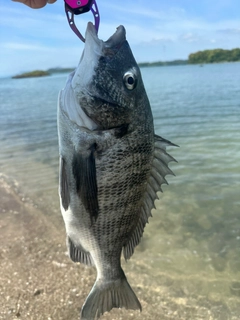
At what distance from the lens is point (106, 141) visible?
2.15m

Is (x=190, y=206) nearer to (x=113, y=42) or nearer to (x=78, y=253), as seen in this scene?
(x=78, y=253)

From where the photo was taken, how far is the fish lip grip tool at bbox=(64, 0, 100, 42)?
7.00ft

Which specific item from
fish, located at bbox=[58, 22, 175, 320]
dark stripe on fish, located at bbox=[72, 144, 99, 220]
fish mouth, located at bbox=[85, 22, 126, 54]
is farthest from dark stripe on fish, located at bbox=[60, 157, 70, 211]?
fish mouth, located at bbox=[85, 22, 126, 54]

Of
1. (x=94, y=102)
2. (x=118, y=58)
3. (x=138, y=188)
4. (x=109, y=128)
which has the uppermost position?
(x=118, y=58)

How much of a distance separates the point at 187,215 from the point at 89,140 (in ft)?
17.2

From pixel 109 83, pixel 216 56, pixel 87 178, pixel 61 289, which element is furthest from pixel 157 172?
pixel 216 56

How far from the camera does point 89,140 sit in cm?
211

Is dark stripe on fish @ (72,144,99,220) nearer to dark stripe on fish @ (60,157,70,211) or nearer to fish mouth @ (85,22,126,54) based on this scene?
dark stripe on fish @ (60,157,70,211)

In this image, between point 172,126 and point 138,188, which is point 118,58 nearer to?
point 138,188

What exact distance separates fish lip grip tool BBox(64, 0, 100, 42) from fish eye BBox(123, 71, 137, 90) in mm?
344

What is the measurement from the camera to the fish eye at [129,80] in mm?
2215

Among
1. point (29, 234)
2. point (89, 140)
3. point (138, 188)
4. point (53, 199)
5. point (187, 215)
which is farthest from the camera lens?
point (53, 199)

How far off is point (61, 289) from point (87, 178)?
3099 millimetres

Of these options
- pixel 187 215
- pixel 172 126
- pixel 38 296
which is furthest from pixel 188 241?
pixel 172 126
